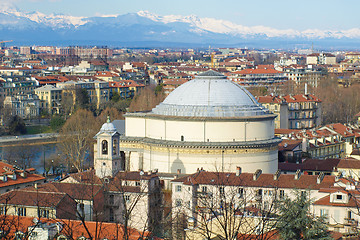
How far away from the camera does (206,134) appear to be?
1148 inches

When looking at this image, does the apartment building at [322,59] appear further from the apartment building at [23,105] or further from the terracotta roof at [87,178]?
the terracotta roof at [87,178]

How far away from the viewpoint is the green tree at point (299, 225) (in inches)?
684

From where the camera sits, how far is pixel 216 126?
95.5 feet

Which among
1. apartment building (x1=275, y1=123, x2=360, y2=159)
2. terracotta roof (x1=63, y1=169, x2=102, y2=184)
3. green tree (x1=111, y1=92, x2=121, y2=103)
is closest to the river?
apartment building (x1=275, y1=123, x2=360, y2=159)

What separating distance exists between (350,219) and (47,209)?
24.4 ft

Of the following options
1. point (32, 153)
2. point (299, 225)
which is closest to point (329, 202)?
point (299, 225)

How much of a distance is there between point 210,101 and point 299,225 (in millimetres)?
12573

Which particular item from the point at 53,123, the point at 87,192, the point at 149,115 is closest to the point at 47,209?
the point at 87,192

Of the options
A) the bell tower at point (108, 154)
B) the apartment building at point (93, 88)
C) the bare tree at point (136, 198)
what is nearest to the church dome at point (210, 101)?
the bell tower at point (108, 154)

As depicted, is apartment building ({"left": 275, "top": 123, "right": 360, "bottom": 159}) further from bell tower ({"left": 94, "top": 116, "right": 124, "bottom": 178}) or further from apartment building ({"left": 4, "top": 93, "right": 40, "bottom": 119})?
apartment building ({"left": 4, "top": 93, "right": 40, "bottom": 119})

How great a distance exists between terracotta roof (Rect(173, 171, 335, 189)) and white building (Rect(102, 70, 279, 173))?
128 inches

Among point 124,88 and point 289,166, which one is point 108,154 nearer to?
point 289,166

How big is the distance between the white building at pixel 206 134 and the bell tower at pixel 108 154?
9.27 feet

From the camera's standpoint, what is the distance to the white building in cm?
2900
